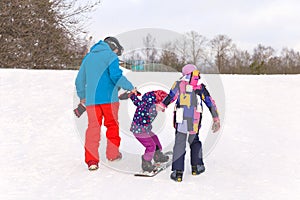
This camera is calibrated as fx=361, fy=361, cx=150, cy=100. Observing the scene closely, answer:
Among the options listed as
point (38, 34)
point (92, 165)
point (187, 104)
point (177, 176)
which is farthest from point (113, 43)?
point (38, 34)

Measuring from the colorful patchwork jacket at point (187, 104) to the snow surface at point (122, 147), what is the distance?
2.07 ft

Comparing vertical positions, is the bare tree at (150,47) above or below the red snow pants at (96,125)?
above

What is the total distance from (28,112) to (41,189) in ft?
10.9

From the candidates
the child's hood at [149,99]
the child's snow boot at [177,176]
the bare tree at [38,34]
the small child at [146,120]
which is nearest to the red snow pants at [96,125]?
the small child at [146,120]

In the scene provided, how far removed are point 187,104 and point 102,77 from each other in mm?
1140

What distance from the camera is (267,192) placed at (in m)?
3.79

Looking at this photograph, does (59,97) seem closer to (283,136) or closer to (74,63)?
(283,136)

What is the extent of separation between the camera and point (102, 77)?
4508mm

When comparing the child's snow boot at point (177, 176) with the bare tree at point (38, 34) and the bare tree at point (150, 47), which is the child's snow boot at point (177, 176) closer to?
the bare tree at point (150, 47)

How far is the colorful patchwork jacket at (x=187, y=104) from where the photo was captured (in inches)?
163

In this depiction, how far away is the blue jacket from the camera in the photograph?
4480 millimetres

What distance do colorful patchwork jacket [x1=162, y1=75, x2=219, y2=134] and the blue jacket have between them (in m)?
0.64

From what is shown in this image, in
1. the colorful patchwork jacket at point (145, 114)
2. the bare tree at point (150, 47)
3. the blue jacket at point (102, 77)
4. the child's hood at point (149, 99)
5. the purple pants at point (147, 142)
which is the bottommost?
the purple pants at point (147, 142)

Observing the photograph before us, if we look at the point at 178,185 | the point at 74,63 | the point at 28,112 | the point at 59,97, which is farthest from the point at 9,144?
the point at 74,63
